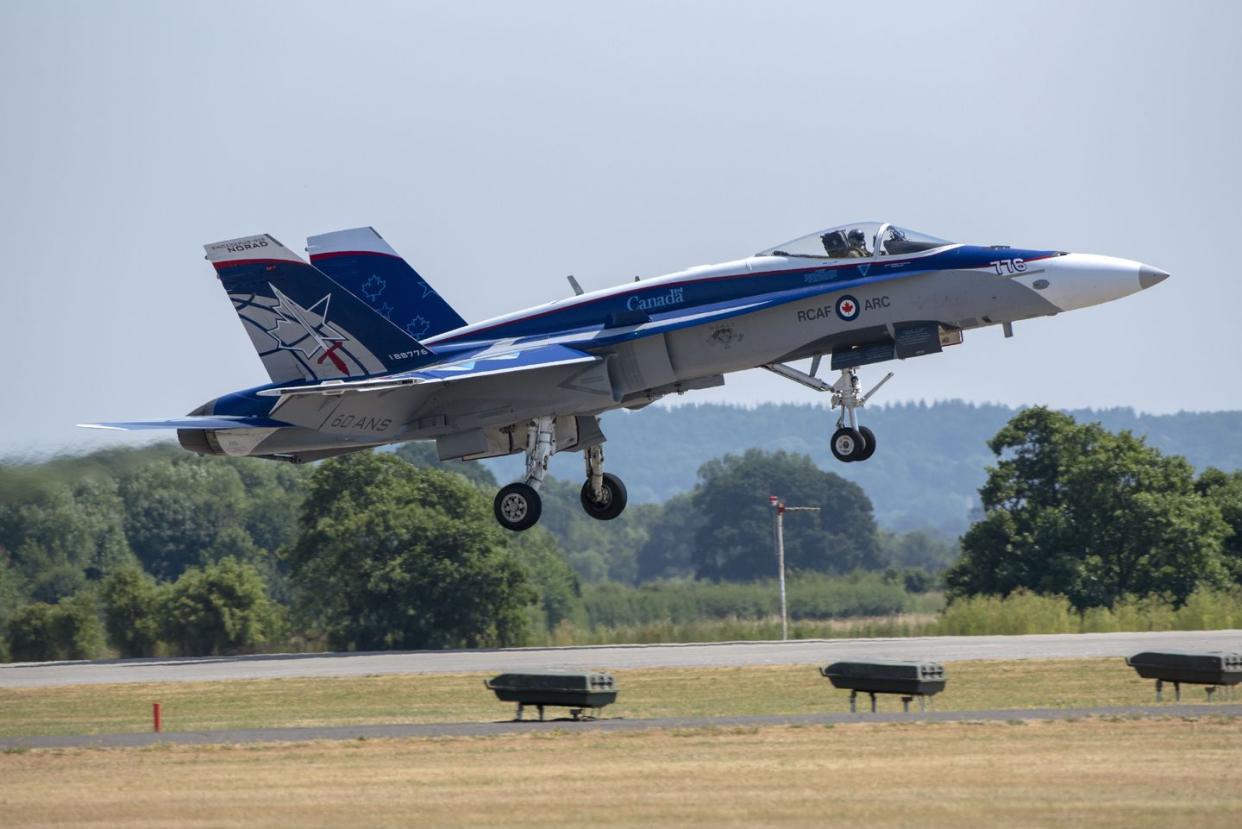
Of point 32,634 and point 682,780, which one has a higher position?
point 32,634

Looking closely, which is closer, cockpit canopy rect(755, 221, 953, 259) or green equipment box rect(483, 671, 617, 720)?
green equipment box rect(483, 671, 617, 720)

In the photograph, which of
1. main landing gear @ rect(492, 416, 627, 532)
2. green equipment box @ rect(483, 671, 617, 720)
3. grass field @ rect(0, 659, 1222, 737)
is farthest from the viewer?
main landing gear @ rect(492, 416, 627, 532)

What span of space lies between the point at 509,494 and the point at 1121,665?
36.6 ft

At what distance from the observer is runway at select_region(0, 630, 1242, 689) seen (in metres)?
34.3

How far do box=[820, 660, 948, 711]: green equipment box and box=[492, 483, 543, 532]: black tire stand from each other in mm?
6664

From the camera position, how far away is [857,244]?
2609 cm

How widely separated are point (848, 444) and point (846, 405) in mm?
784

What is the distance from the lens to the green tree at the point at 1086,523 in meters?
53.8

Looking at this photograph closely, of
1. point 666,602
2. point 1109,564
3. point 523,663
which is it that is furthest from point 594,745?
point 666,602

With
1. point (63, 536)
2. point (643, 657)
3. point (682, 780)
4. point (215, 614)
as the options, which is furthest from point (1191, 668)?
point (63, 536)

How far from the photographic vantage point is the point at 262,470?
85.4 meters

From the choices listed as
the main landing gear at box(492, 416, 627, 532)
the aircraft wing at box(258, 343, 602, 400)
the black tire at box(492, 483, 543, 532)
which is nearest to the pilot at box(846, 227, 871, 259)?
→ the aircraft wing at box(258, 343, 602, 400)

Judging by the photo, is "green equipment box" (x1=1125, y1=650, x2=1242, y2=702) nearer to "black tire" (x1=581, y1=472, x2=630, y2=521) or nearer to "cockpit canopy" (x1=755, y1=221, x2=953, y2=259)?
"cockpit canopy" (x1=755, y1=221, x2=953, y2=259)

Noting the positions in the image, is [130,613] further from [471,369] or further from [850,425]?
[850,425]
